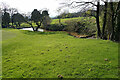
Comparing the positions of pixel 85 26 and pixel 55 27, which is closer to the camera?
pixel 85 26

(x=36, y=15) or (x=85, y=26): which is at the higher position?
(x=36, y=15)

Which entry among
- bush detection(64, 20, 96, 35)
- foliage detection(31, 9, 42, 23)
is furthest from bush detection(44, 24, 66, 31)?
bush detection(64, 20, 96, 35)

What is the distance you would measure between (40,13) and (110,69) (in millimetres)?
35374

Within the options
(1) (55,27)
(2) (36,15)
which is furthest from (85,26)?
(1) (55,27)

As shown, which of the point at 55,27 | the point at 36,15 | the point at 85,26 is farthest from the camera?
the point at 55,27

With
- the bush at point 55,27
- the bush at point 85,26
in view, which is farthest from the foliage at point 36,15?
the bush at point 85,26

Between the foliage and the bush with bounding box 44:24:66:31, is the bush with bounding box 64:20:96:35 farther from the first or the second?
the foliage

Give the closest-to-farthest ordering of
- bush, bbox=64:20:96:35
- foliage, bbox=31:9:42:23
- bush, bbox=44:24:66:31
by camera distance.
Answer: bush, bbox=64:20:96:35 < foliage, bbox=31:9:42:23 < bush, bbox=44:24:66:31

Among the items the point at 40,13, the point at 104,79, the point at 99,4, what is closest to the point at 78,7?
the point at 99,4

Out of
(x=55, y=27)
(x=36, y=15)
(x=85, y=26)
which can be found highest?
(x=36, y=15)

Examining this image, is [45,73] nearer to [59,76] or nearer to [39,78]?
[39,78]

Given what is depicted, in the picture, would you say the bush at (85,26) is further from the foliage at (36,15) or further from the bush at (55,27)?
the foliage at (36,15)

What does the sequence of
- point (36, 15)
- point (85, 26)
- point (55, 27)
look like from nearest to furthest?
point (85, 26), point (36, 15), point (55, 27)

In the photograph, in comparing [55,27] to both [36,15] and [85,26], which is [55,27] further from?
[85,26]
